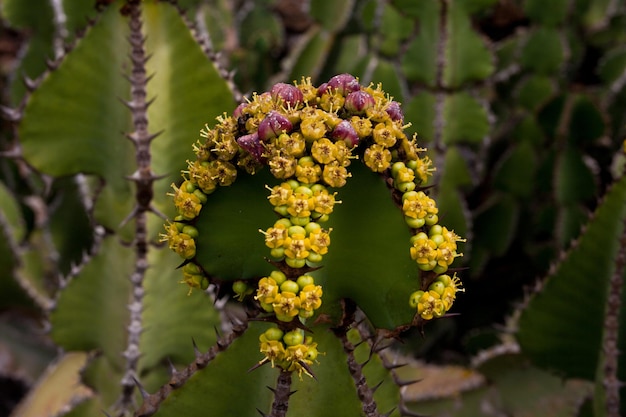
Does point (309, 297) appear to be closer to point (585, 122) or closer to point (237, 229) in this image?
point (237, 229)

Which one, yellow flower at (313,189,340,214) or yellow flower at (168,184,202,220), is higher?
yellow flower at (313,189,340,214)

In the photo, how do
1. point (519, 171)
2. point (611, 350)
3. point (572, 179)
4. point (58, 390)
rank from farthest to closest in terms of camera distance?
point (519, 171)
point (572, 179)
point (58, 390)
point (611, 350)

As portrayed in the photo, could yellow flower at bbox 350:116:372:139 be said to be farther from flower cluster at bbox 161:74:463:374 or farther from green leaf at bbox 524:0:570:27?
green leaf at bbox 524:0:570:27

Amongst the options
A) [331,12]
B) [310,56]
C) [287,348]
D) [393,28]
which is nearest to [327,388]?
[287,348]

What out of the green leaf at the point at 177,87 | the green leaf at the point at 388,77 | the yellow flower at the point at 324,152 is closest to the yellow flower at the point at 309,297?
the yellow flower at the point at 324,152

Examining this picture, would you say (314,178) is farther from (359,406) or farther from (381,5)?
(381,5)

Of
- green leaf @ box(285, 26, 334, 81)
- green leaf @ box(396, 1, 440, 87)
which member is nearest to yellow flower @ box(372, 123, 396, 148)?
green leaf @ box(396, 1, 440, 87)

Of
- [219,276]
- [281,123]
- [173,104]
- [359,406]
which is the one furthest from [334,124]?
[173,104]

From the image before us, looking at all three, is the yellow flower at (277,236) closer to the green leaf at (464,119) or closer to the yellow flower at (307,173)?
the yellow flower at (307,173)
